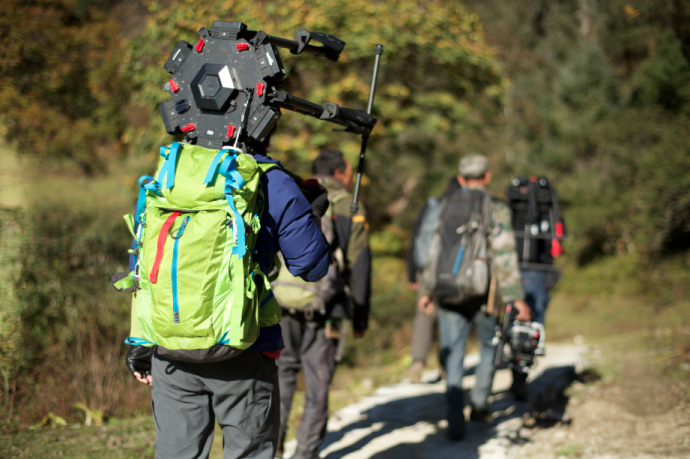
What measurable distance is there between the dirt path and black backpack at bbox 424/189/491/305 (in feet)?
3.53

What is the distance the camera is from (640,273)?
11094 millimetres

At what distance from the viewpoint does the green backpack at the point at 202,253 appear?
1.83m

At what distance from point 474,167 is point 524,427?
2083 mm

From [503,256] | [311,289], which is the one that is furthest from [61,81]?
[503,256]

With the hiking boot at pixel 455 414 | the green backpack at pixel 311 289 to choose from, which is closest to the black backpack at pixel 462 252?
the hiking boot at pixel 455 414

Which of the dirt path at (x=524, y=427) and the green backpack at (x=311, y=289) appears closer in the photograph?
the green backpack at (x=311, y=289)

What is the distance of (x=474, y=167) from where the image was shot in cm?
399

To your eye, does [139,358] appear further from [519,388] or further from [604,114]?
[604,114]

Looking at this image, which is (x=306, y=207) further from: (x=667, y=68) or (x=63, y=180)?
(x=667, y=68)

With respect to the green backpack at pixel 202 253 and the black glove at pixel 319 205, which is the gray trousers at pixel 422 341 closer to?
the black glove at pixel 319 205

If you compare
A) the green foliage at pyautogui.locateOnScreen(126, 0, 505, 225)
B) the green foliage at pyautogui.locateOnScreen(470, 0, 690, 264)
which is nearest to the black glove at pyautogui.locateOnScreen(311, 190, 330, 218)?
the green foliage at pyautogui.locateOnScreen(126, 0, 505, 225)

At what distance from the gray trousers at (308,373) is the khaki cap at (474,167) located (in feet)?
5.23

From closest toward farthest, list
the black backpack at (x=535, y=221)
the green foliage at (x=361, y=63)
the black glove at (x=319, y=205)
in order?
the black glove at (x=319, y=205) < the black backpack at (x=535, y=221) < the green foliage at (x=361, y=63)

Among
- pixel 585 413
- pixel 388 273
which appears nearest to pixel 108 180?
pixel 388 273
